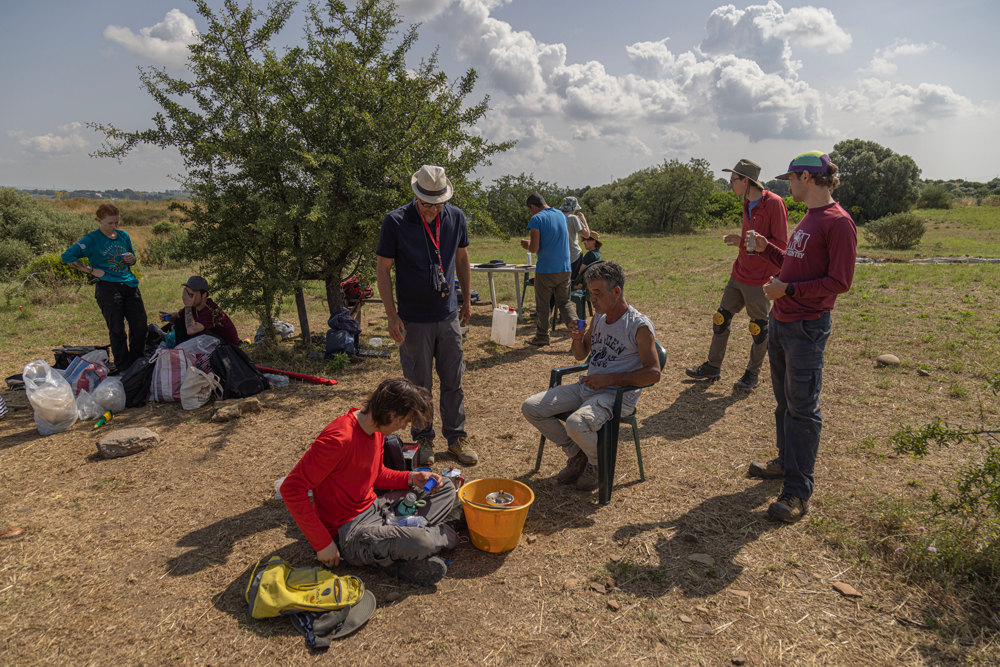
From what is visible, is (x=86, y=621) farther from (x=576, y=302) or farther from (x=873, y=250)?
(x=873, y=250)

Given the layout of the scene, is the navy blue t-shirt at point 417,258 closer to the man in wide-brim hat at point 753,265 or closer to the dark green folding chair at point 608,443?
the dark green folding chair at point 608,443

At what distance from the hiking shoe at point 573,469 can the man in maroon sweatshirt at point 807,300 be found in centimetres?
121

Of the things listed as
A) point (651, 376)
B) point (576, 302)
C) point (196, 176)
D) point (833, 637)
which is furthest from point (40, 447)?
point (576, 302)

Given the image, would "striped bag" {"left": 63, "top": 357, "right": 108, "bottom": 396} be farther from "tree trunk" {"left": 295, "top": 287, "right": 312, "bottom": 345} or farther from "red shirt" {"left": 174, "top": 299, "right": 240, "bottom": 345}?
"tree trunk" {"left": 295, "top": 287, "right": 312, "bottom": 345}

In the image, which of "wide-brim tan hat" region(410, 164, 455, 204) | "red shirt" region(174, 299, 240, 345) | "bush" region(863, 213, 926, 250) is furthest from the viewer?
"bush" region(863, 213, 926, 250)

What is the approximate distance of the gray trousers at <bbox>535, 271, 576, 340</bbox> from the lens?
7082 mm

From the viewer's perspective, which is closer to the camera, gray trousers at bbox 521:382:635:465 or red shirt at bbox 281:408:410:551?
red shirt at bbox 281:408:410:551

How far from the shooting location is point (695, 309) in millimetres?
9195

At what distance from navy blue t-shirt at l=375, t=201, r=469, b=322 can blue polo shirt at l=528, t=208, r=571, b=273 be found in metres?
2.99

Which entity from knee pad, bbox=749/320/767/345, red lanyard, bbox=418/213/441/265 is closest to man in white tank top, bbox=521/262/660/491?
red lanyard, bbox=418/213/441/265

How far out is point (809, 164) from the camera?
3.07 meters

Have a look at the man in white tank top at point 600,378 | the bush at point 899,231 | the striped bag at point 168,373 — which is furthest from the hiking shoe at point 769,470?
the bush at point 899,231

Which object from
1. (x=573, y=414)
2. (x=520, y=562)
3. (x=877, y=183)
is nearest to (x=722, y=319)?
(x=573, y=414)

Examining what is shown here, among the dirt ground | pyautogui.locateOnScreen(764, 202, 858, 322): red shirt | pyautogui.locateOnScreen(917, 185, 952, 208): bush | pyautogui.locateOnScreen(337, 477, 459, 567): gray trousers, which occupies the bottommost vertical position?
Result: the dirt ground
